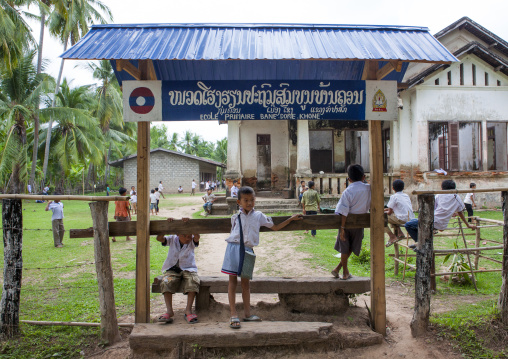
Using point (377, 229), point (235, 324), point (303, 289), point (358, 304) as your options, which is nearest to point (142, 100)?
point (235, 324)

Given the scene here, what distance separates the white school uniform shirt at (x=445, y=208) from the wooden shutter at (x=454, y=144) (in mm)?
10486

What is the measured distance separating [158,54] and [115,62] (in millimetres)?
567

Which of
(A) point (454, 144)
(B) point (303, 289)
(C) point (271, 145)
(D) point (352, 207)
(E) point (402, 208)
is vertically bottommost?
(B) point (303, 289)

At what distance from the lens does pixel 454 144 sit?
14.7 metres

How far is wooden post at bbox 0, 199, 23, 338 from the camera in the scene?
13.4ft

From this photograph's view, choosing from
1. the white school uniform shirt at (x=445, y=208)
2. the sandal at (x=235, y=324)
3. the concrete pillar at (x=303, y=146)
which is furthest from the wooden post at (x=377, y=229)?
the concrete pillar at (x=303, y=146)

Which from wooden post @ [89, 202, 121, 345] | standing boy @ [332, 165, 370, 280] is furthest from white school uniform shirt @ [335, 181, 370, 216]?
wooden post @ [89, 202, 121, 345]

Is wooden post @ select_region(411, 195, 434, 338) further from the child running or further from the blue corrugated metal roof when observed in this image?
the blue corrugated metal roof

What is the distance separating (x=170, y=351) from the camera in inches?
145

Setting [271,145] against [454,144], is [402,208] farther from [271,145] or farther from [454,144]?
[271,145]

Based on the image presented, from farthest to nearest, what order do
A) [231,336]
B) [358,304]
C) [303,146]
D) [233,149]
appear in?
1. [233,149]
2. [303,146]
3. [358,304]
4. [231,336]

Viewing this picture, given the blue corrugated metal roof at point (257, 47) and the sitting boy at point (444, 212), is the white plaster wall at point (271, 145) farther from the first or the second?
the blue corrugated metal roof at point (257, 47)

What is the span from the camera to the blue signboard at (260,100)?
405cm

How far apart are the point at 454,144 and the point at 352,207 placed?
501 inches
